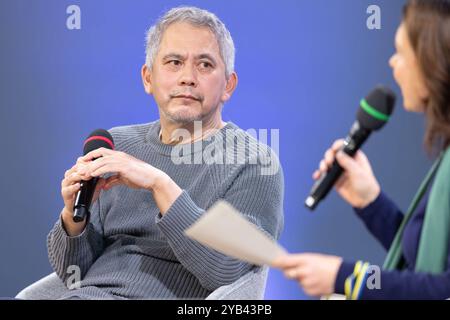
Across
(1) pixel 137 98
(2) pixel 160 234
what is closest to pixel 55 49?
(1) pixel 137 98

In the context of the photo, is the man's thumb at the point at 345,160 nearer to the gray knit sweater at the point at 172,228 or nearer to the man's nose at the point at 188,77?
the gray knit sweater at the point at 172,228

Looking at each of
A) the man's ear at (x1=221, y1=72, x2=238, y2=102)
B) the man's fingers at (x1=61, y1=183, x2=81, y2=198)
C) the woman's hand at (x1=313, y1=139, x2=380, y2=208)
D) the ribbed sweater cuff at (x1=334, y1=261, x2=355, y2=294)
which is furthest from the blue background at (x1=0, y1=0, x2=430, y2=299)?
the ribbed sweater cuff at (x1=334, y1=261, x2=355, y2=294)

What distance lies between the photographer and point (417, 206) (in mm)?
1580

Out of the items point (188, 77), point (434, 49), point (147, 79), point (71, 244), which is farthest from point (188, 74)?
point (434, 49)

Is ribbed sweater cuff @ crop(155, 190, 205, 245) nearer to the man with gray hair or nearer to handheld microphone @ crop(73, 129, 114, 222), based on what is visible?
the man with gray hair

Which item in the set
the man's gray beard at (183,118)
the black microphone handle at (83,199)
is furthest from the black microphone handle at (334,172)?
the man's gray beard at (183,118)

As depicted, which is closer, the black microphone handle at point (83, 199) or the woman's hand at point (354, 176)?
the woman's hand at point (354, 176)

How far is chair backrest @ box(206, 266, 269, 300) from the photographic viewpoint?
197cm

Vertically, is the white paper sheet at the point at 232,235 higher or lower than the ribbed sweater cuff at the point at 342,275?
higher

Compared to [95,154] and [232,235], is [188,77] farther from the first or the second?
[232,235]

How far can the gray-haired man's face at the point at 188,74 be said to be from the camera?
226cm

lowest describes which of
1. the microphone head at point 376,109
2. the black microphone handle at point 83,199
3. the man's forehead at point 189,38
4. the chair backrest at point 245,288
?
the chair backrest at point 245,288

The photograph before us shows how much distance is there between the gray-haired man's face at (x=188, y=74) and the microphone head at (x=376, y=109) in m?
0.83

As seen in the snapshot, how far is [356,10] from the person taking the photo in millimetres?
3248
